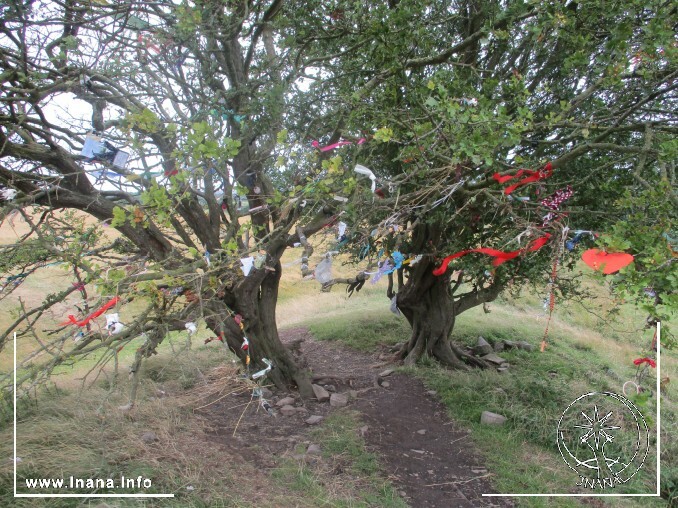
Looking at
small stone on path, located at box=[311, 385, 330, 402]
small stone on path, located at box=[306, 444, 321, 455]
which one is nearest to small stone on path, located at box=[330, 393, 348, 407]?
small stone on path, located at box=[311, 385, 330, 402]

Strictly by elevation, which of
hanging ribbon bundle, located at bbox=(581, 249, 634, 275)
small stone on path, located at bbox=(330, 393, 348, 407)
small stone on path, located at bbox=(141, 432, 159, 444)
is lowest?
small stone on path, located at bbox=(330, 393, 348, 407)

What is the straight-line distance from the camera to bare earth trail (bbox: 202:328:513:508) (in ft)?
15.6

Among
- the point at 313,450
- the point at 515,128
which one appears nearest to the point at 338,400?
the point at 313,450

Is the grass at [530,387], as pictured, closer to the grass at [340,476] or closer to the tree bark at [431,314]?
the tree bark at [431,314]

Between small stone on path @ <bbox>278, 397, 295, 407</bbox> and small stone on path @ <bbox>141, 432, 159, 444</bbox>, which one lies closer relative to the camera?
small stone on path @ <bbox>141, 432, 159, 444</bbox>

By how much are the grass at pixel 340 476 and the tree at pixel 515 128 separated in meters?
1.97

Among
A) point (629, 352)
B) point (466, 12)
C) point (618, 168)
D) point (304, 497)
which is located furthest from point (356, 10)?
point (629, 352)

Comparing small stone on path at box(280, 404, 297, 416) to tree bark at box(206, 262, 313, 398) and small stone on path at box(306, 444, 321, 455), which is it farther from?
small stone on path at box(306, 444, 321, 455)

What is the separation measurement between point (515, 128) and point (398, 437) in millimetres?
4152

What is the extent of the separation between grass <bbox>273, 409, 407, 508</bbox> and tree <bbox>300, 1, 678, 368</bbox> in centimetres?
197

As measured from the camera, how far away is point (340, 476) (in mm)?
4703

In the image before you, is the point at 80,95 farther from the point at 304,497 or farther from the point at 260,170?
the point at 304,497

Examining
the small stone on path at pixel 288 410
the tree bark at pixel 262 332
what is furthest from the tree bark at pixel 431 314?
the small stone on path at pixel 288 410

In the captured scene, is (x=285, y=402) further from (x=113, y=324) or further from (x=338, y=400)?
(x=113, y=324)
